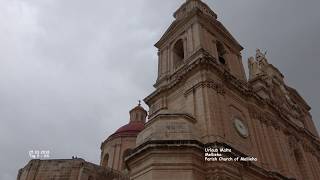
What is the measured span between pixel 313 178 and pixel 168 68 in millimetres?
10321

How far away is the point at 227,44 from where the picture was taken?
2077 centimetres

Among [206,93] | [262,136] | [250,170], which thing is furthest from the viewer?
[262,136]

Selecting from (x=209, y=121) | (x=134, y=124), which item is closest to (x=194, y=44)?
(x=209, y=121)

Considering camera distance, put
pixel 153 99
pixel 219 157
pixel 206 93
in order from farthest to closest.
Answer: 1. pixel 153 99
2. pixel 206 93
3. pixel 219 157

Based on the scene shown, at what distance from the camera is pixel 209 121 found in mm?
13898

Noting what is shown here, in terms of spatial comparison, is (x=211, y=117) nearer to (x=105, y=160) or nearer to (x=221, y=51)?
(x=221, y=51)

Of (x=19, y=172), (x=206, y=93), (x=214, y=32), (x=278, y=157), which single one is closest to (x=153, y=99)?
(x=206, y=93)

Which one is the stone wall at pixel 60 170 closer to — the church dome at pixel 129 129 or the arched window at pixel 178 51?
the arched window at pixel 178 51

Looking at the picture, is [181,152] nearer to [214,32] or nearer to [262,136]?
[262,136]

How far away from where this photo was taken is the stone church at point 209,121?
12.6m

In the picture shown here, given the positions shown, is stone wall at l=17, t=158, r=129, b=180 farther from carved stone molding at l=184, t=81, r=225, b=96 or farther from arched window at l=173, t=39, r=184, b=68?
arched window at l=173, t=39, r=184, b=68

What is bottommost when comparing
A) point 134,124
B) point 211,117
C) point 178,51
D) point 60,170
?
point 60,170

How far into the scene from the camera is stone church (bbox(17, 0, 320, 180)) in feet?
41.2

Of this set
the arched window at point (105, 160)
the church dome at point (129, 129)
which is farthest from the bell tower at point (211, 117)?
the arched window at point (105, 160)
